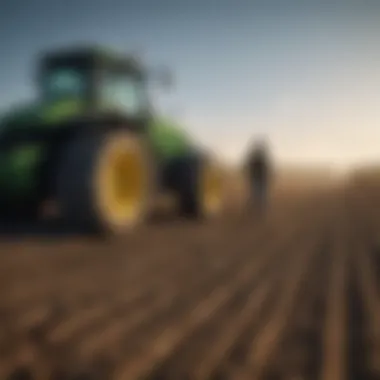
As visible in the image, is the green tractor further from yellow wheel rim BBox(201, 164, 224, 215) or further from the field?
the field

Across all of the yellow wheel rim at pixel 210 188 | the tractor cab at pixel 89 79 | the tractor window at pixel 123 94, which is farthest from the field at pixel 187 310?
the yellow wheel rim at pixel 210 188

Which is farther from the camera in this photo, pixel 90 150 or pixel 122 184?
pixel 122 184

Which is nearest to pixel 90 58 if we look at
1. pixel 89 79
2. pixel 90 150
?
pixel 89 79

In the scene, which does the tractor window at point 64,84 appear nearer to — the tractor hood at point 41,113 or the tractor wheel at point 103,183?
the tractor hood at point 41,113

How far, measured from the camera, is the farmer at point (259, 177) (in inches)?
341

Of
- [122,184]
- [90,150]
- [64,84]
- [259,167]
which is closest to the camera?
[90,150]

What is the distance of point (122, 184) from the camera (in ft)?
17.5

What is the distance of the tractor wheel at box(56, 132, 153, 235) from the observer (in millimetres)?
4598

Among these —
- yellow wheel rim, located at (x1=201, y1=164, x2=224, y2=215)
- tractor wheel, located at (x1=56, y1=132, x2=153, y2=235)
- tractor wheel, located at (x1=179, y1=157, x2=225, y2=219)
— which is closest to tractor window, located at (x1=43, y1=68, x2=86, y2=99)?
tractor wheel, located at (x1=56, y1=132, x2=153, y2=235)

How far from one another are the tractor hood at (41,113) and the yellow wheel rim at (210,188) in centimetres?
210

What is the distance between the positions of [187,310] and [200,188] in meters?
4.18

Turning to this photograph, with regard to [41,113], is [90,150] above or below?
below

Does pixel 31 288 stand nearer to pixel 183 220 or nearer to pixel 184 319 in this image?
pixel 184 319

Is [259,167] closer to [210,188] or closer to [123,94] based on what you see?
[210,188]
